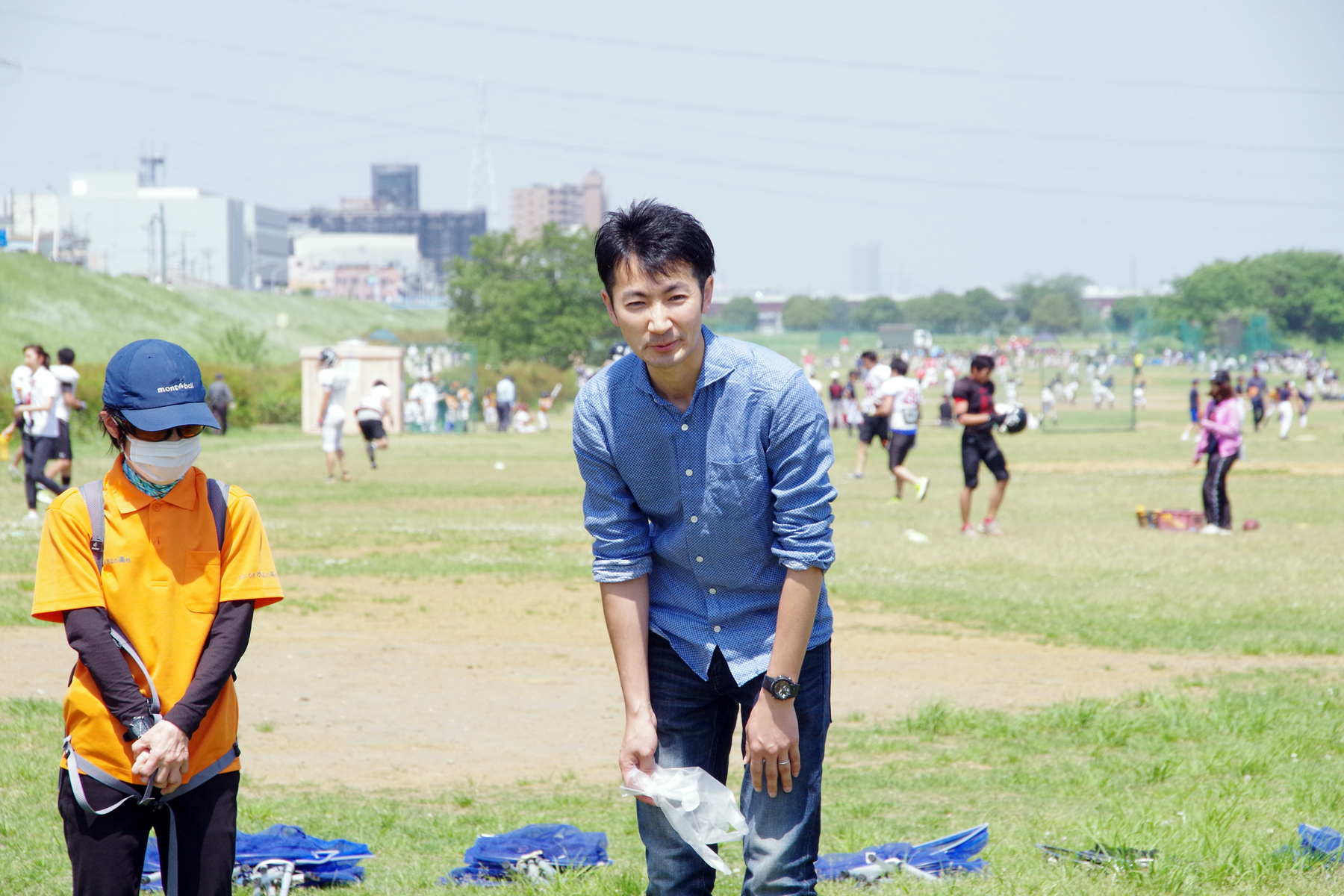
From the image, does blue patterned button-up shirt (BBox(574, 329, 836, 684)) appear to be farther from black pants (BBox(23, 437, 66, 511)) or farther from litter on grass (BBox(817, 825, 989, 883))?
black pants (BBox(23, 437, 66, 511))

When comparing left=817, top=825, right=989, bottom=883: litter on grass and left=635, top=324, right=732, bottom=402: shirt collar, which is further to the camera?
left=817, top=825, right=989, bottom=883: litter on grass

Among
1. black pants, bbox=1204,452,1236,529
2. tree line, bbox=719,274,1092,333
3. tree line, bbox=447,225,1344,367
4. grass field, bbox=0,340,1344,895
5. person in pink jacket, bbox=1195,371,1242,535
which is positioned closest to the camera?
grass field, bbox=0,340,1344,895

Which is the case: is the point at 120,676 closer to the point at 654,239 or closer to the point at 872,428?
the point at 654,239

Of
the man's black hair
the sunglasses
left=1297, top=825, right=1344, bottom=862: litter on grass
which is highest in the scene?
the man's black hair

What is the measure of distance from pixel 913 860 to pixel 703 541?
88.0 inches

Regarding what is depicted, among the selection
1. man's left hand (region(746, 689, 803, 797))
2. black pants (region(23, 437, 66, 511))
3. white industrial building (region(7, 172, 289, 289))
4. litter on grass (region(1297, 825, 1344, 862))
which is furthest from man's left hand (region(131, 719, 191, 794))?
white industrial building (region(7, 172, 289, 289))

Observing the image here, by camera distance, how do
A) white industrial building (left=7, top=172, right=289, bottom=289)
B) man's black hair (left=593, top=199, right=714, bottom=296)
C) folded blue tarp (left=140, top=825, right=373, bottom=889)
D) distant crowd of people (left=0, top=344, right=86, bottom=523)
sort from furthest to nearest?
white industrial building (left=7, top=172, right=289, bottom=289) → distant crowd of people (left=0, top=344, right=86, bottom=523) → folded blue tarp (left=140, top=825, right=373, bottom=889) → man's black hair (left=593, top=199, right=714, bottom=296)

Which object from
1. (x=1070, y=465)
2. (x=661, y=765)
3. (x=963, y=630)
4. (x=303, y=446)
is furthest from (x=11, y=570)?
(x=1070, y=465)

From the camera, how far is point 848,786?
20.0 feet

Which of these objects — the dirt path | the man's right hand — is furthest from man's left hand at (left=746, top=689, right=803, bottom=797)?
the dirt path

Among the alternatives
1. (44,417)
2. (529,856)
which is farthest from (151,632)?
(44,417)

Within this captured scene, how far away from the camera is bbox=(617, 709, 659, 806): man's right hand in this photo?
3205mm

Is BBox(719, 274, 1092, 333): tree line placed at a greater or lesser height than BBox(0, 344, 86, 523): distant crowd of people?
greater

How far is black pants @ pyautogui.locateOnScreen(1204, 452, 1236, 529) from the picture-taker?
15.1 m
